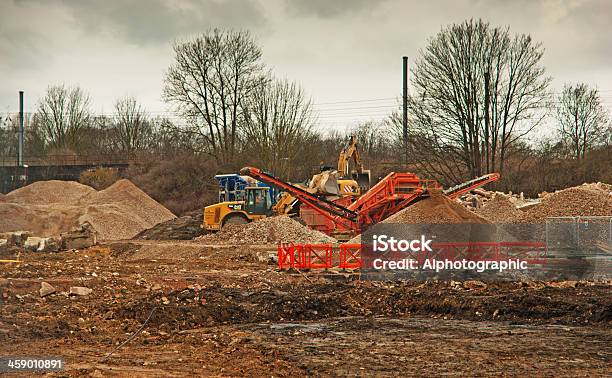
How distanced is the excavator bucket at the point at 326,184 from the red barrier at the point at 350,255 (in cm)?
813

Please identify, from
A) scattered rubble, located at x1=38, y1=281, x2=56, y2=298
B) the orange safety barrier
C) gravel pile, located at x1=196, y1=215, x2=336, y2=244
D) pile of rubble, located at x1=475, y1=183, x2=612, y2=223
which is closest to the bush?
gravel pile, located at x1=196, y1=215, x2=336, y2=244

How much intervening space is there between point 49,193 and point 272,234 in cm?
2109

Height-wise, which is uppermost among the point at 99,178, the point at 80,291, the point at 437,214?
the point at 99,178

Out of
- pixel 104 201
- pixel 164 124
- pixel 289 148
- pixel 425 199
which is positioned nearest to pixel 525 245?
pixel 425 199

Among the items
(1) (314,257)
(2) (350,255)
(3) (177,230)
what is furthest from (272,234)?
(3) (177,230)

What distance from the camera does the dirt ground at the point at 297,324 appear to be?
10250mm

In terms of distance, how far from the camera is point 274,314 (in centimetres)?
1493

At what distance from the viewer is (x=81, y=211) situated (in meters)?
37.0

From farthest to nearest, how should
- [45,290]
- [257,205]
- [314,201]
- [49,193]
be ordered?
[49,193], [257,205], [314,201], [45,290]

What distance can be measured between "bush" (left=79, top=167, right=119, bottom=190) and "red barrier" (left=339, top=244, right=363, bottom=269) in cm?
3218

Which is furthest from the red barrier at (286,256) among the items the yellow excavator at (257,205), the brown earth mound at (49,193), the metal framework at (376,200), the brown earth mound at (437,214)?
the brown earth mound at (49,193)

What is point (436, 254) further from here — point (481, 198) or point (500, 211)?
point (481, 198)

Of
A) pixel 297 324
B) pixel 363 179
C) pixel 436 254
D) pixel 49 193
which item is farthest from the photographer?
pixel 49 193

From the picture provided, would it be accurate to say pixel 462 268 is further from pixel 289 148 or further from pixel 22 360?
pixel 289 148
